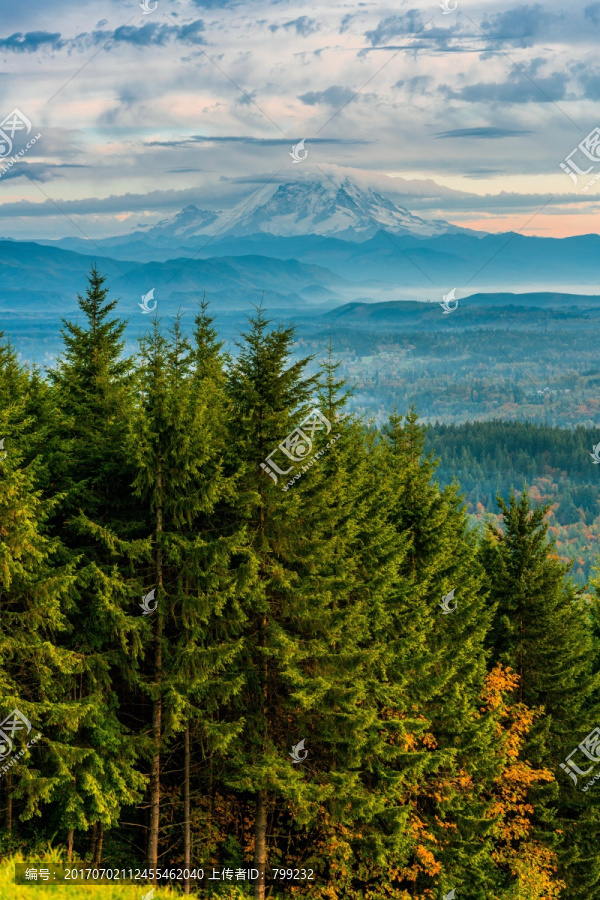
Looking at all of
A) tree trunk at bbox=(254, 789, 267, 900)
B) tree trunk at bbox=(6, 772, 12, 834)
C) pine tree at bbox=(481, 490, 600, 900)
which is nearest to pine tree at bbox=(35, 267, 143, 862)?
tree trunk at bbox=(6, 772, 12, 834)

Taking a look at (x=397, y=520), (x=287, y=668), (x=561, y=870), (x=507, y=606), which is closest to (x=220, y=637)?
(x=287, y=668)

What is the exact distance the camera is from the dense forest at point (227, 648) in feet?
57.0

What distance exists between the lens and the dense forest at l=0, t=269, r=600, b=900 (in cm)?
1738

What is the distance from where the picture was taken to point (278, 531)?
19719 mm

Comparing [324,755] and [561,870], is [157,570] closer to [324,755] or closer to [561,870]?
[324,755]

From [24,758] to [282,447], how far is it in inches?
324

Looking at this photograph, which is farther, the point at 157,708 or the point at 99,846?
the point at 99,846

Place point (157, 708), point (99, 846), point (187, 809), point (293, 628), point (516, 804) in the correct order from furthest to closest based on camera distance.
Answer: point (516, 804), point (293, 628), point (187, 809), point (99, 846), point (157, 708)

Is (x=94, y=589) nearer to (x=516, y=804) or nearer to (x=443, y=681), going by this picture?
(x=443, y=681)

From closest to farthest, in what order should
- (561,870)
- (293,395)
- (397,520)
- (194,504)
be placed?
(194,504)
(293,395)
(397,520)
(561,870)

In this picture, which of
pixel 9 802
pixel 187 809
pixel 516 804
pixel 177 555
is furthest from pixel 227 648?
pixel 516 804

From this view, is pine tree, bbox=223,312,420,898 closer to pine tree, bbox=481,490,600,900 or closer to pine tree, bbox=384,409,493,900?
pine tree, bbox=384,409,493,900

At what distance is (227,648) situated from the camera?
59.7 ft

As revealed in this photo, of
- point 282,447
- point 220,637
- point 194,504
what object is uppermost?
point 282,447
